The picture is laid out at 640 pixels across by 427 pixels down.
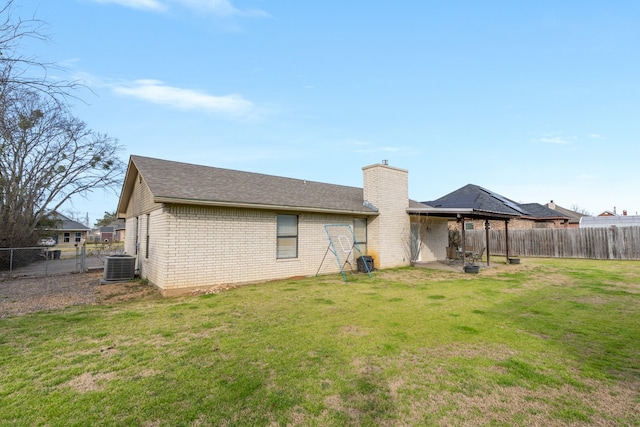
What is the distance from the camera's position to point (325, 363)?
370 cm

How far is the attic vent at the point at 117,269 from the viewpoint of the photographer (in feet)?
33.1

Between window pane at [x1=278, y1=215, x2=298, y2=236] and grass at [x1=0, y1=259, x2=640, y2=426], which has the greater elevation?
window pane at [x1=278, y1=215, x2=298, y2=236]

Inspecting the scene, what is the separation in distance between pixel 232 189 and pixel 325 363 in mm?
7508

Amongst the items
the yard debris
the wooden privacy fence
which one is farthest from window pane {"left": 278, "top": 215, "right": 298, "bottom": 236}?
the wooden privacy fence

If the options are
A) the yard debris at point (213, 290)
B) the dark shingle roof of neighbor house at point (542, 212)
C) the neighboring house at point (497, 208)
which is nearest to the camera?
the yard debris at point (213, 290)

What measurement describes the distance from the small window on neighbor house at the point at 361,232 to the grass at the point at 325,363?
5.99 m

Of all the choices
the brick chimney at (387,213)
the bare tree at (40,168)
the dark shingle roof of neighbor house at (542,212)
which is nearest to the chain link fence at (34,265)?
the bare tree at (40,168)

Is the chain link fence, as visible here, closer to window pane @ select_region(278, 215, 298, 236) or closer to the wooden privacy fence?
window pane @ select_region(278, 215, 298, 236)

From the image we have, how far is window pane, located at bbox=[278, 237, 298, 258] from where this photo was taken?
1036 cm

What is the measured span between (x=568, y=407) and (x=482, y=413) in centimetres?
89

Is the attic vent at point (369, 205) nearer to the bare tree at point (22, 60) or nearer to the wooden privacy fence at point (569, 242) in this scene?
the bare tree at point (22, 60)

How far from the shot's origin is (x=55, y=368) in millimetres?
3635

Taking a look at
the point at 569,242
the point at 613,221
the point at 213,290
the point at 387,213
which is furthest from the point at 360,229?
the point at 613,221

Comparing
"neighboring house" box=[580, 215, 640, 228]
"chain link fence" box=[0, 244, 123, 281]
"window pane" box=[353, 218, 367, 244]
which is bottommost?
"chain link fence" box=[0, 244, 123, 281]
